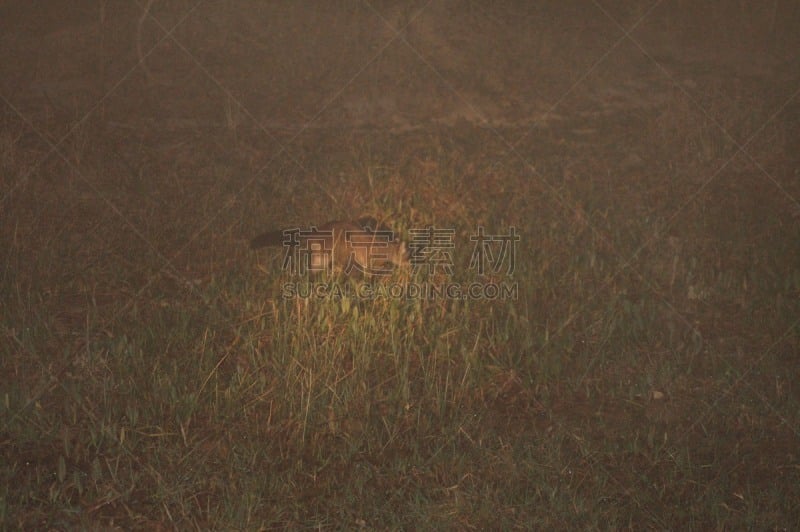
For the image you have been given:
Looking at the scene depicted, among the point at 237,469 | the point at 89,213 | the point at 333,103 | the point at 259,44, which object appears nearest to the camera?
the point at 237,469

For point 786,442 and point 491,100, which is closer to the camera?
point 786,442

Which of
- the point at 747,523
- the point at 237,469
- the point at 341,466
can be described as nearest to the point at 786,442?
the point at 747,523

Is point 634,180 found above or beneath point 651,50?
beneath

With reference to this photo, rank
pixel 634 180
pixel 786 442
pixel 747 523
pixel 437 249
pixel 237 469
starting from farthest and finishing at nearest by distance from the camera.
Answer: pixel 634 180
pixel 437 249
pixel 786 442
pixel 237 469
pixel 747 523

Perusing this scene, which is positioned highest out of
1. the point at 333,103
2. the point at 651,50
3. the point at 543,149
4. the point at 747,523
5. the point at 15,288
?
the point at 651,50

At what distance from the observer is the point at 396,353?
4109mm

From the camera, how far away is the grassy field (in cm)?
314

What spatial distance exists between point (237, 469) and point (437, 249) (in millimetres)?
2499

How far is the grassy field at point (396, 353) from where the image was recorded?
3.14 m

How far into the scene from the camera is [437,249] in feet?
17.9

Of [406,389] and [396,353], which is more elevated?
[396,353]

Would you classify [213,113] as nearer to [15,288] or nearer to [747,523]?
[15,288]

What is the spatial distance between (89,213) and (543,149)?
395 cm

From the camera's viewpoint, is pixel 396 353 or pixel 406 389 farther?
pixel 396 353
